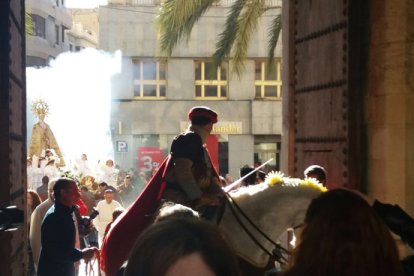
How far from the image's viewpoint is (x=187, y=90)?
97.1 ft

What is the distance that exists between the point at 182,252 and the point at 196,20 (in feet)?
34.7

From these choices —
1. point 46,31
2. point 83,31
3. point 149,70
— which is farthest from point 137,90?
point 83,31

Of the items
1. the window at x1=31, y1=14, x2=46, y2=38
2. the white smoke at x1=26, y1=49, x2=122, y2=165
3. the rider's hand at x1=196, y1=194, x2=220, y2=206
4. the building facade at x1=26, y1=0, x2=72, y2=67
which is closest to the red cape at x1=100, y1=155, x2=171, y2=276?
the rider's hand at x1=196, y1=194, x2=220, y2=206

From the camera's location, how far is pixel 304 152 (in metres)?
8.63

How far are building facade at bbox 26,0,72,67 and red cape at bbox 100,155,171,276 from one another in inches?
1312

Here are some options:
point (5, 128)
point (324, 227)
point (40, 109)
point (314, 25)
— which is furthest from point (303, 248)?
point (40, 109)

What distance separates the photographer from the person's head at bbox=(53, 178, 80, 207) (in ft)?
19.7

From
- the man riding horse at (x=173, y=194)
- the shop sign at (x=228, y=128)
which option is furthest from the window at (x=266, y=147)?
the man riding horse at (x=173, y=194)

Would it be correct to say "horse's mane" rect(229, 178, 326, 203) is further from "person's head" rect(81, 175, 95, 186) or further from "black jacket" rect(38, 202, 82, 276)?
"person's head" rect(81, 175, 95, 186)

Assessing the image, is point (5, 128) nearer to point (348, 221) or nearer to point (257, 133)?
point (348, 221)

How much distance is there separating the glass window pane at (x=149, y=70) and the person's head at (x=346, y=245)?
90.2 ft

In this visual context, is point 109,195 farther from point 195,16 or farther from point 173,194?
point 173,194

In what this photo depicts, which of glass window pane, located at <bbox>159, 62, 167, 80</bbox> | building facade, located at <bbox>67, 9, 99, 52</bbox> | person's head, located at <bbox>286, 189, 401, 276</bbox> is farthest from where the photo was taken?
building facade, located at <bbox>67, 9, 99, 52</bbox>

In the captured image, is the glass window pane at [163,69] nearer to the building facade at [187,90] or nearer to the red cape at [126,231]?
the building facade at [187,90]
